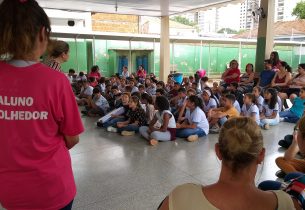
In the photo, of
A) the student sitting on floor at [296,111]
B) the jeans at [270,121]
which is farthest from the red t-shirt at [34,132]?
the student sitting on floor at [296,111]

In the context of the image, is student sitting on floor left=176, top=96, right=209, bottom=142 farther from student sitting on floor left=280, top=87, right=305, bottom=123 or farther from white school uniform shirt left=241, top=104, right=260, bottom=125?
student sitting on floor left=280, top=87, right=305, bottom=123

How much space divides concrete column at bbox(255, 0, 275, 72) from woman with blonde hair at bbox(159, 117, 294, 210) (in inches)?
294

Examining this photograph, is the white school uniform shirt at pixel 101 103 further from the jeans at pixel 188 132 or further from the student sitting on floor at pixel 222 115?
the student sitting on floor at pixel 222 115

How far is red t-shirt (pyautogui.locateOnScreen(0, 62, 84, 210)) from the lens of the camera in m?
1.03

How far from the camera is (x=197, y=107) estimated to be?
5273 mm

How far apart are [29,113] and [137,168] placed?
280 centimetres

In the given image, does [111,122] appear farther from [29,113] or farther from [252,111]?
[29,113]

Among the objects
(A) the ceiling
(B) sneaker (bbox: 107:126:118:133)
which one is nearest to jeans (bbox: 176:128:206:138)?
(B) sneaker (bbox: 107:126:118:133)

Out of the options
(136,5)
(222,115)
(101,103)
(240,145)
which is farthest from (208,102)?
(240,145)

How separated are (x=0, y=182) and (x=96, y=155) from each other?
3214 millimetres

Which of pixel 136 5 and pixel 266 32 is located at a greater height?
pixel 136 5

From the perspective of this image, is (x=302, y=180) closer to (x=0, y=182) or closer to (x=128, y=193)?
(x=0, y=182)

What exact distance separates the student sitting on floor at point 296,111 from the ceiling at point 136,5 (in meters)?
4.19

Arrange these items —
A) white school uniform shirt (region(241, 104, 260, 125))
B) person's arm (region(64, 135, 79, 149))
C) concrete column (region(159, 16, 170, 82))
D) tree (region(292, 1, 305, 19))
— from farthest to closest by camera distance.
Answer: tree (region(292, 1, 305, 19)) < concrete column (region(159, 16, 170, 82)) < white school uniform shirt (region(241, 104, 260, 125)) < person's arm (region(64, 135, 79, 149))
